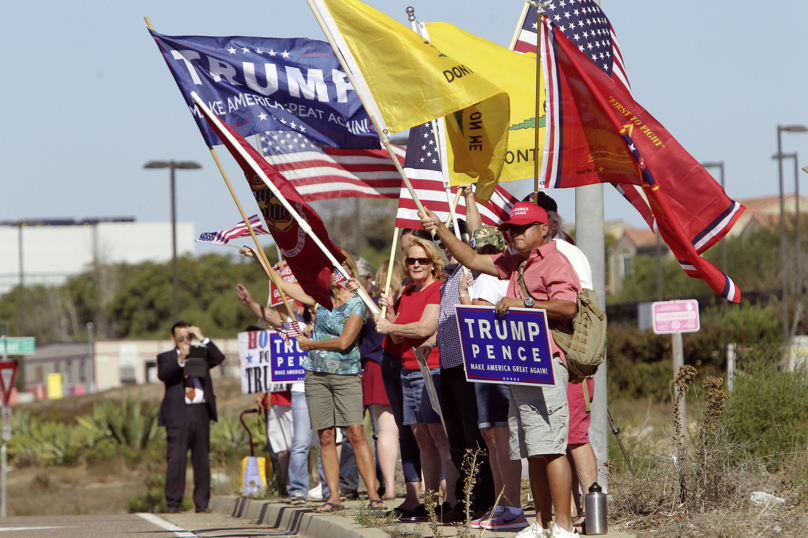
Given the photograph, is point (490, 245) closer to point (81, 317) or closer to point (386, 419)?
point (386, 419)

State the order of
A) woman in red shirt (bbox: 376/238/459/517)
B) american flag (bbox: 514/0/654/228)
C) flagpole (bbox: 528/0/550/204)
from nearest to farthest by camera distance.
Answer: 1. flagpole (bbox: 528/0/550/204)
2. woman in red shirt (bbox: 376/238/459/517)
3. american flag (bbox: 514/0/654/228)

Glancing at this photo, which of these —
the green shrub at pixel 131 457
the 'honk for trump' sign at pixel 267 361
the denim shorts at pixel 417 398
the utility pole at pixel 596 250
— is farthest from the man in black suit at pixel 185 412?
the green shrub at pixel 131 457

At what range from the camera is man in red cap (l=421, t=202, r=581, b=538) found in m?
5.43

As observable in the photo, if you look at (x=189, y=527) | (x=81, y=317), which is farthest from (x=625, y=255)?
(x=189, y=527)

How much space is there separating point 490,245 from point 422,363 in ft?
3.35

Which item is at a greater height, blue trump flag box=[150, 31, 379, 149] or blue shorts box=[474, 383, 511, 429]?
blue trump flag box=[150, 31, 379, 149]

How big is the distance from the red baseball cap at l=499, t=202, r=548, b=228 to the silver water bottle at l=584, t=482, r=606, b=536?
5.19 feet

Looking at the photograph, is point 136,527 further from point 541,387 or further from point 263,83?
point 541,387

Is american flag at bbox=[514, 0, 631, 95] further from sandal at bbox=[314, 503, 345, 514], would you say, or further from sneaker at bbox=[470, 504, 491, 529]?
sandal at bbox=[314, 503, 345, 514]

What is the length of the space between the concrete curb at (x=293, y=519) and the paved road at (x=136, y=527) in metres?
0.12

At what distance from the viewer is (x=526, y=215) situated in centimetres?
566

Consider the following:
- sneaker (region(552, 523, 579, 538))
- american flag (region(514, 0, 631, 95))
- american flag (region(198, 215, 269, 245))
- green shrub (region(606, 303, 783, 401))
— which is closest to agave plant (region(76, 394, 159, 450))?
green shrub (region(606, 303, 783, 401))

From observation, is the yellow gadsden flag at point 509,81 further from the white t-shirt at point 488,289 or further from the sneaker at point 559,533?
the sneaker at point 559,533

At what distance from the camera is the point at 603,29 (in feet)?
25.1
